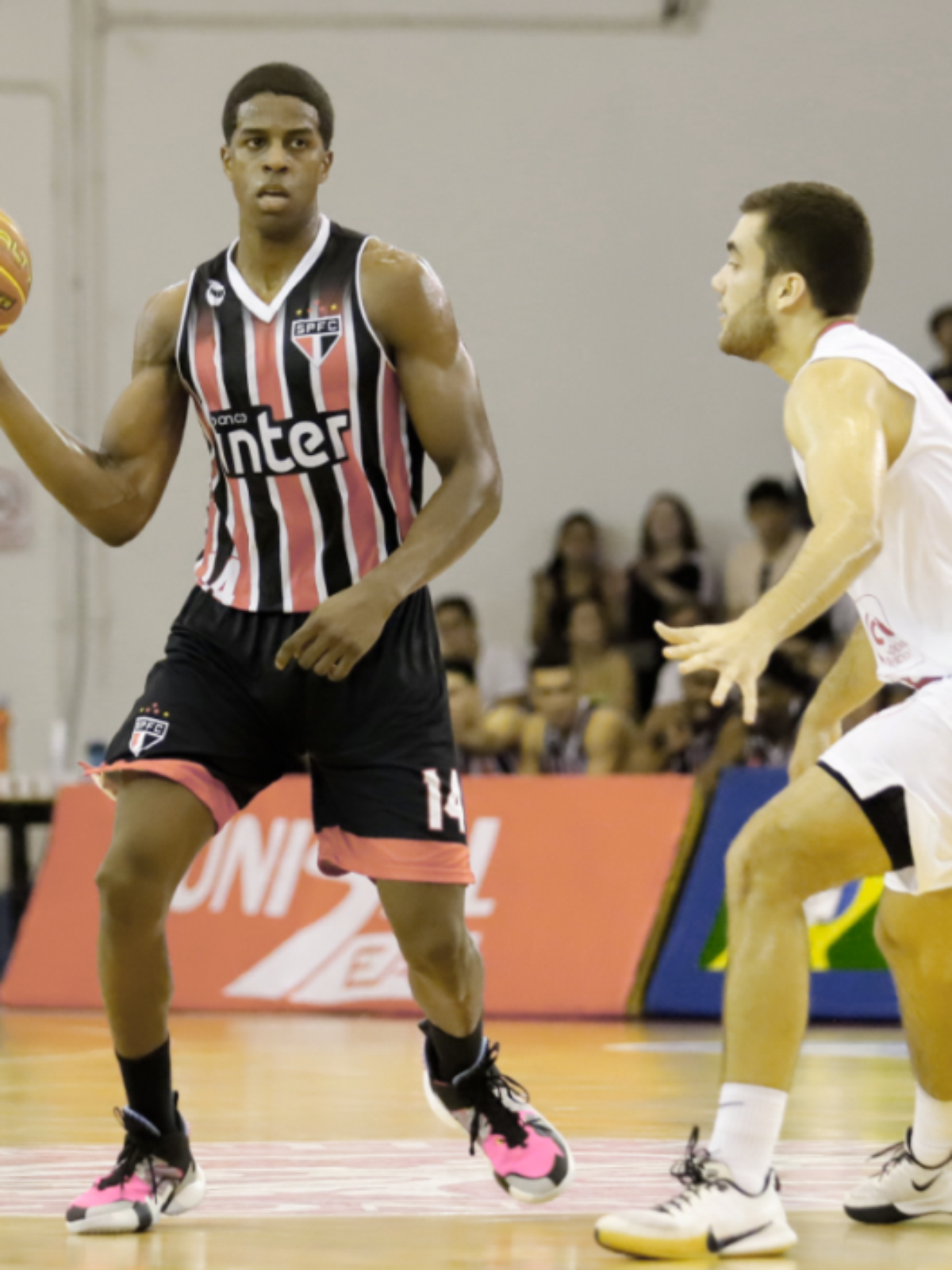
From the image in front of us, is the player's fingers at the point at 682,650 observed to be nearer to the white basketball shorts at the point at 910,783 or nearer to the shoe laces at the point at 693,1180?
the white basketball shorts at the point at 910,783

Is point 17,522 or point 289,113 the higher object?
point 289,113

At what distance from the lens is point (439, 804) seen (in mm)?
3643

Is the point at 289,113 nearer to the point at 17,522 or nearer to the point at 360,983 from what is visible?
the point at 360,983

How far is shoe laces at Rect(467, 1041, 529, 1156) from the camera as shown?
3742 mm

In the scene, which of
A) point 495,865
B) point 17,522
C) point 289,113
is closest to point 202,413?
point 289,113

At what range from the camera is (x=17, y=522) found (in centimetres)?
1273

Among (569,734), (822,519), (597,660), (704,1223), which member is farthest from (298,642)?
(597,660)

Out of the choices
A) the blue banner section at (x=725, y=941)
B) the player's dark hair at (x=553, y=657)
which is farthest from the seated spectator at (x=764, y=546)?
the blue banner section at (x=725, y=941)

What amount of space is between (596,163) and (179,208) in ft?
9.41

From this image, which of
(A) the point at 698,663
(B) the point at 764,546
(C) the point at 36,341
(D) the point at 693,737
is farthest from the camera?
(C) the point at 36,341

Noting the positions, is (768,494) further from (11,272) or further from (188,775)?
(188,775)

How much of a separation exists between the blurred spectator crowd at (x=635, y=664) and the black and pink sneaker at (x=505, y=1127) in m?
4.79

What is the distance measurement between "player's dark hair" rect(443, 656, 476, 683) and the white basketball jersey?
6879mm

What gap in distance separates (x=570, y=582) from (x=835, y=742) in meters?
8.20
